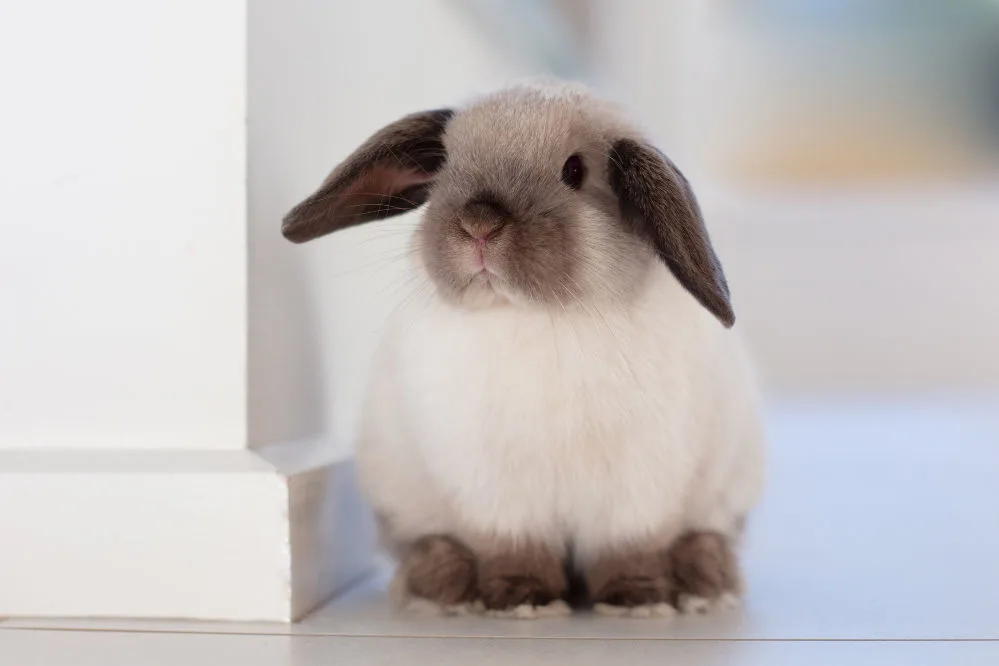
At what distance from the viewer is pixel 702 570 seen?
1542 mm

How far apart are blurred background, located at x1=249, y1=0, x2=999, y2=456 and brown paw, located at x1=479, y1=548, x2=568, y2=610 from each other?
682 millimetres

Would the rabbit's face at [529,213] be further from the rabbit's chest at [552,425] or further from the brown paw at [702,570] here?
the brown paw at [702,570]

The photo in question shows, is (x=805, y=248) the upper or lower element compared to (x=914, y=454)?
upper

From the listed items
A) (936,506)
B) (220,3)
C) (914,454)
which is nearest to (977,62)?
(914,454)

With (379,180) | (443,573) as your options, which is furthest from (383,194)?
(443,573)

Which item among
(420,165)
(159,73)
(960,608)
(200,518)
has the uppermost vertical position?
(159,73)

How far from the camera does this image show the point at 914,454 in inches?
135

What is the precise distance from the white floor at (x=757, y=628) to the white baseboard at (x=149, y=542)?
A: 3 cm

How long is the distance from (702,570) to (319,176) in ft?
2.89

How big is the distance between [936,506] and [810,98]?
193cm

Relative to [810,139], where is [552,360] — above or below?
below

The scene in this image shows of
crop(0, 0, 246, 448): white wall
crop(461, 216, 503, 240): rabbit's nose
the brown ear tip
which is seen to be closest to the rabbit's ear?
the brown ear tip

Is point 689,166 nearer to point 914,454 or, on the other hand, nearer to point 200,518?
point 914,454

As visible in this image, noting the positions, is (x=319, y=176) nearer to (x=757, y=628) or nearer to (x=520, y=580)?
(x=520, y=580)
